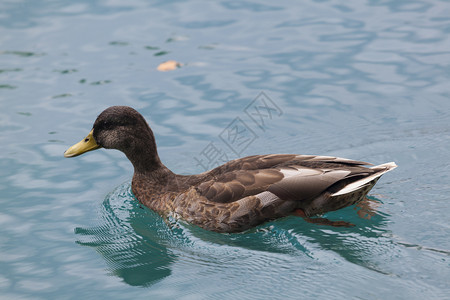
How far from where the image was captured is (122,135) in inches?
303

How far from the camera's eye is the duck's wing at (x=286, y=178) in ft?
22.6

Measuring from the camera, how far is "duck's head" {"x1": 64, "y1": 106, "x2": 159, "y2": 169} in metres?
7.63

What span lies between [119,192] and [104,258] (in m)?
1.57

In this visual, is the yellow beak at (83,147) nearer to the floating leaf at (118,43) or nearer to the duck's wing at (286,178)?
the duck's wing at (286,178)

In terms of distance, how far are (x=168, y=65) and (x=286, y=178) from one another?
4955 millimetres

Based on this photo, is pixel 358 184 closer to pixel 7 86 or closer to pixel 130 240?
pixel 130 240

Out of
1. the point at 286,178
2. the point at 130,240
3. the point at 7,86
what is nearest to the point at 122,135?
the point at 130,240

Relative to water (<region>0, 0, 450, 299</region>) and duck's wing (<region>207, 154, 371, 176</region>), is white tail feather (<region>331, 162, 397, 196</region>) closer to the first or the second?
duck's wing (<region>207, 154, 371, 176</region>)

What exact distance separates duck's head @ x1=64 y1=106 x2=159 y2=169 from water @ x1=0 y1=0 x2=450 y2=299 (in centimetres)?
65

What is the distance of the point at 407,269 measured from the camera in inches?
236

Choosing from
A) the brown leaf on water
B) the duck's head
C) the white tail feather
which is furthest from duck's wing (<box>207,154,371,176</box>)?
the brown leaf on water

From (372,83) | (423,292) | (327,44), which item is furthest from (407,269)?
(327,44)

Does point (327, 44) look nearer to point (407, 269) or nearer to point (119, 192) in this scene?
point (119, 192)

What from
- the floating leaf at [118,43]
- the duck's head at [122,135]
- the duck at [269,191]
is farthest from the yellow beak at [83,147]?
the floating leaf at [118,43]
